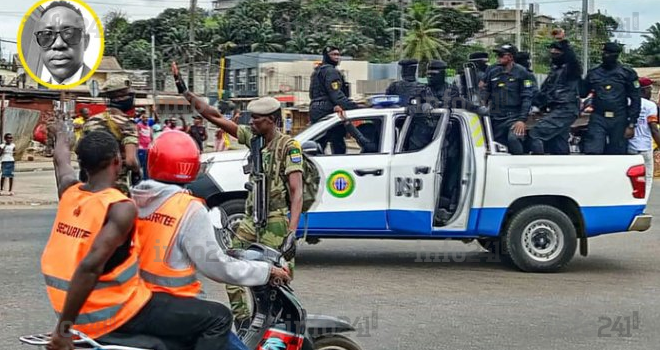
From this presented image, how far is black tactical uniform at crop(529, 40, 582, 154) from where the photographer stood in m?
10.8

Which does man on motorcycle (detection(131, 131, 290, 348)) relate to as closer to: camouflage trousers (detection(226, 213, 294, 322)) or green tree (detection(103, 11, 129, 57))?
camouflage trousers (detection(226, 213, 294, 322))

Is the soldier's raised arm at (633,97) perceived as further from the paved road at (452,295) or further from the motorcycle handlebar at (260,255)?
the motorcycle handlebar at (260,255)

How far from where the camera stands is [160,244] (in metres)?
4.14

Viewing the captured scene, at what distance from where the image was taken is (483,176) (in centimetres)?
1021

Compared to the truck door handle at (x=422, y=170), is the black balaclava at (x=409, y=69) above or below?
above

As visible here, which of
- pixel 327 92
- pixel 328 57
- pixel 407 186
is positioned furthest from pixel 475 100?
pixel 328 57

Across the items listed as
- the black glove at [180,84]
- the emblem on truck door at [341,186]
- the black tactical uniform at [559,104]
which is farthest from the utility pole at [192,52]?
the black glove at [180,84]

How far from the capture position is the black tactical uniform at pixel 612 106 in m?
11.0

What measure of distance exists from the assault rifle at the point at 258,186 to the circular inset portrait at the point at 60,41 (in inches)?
186

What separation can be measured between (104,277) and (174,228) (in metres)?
0.40

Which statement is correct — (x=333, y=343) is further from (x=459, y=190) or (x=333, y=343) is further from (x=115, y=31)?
(x=115, y=31)

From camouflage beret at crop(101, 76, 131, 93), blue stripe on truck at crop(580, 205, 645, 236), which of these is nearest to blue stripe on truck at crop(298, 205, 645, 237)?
blue stripe on truck at crop(580, 205, 645, 236)

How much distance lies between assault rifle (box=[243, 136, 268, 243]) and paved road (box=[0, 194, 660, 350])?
48.8 inches

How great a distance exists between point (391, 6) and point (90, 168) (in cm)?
11609
